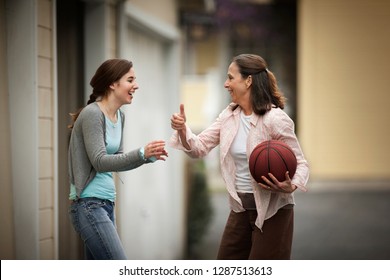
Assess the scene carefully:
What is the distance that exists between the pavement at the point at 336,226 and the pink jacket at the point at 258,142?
10.0 ft

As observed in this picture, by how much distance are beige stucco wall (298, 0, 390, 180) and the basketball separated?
21.0ft

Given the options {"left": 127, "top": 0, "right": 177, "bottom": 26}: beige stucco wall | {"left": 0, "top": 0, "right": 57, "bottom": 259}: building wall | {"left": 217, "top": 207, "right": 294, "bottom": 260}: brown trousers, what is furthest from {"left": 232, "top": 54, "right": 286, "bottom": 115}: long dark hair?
{"left": 127, "top": 0, "right": 177, "bottom": 26}: beige stucco wall

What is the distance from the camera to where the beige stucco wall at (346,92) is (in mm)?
9719

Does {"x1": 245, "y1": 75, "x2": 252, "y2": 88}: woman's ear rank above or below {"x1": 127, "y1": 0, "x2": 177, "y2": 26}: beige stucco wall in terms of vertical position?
below

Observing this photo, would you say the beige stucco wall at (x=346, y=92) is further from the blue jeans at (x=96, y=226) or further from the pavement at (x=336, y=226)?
the blue jeans at (x=96, y=226)

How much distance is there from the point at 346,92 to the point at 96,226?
7.64m

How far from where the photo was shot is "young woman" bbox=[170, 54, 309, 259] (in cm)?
338

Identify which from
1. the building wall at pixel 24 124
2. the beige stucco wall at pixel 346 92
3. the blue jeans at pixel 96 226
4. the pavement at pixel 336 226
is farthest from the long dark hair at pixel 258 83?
the beige stucco wall at pixel 346 92

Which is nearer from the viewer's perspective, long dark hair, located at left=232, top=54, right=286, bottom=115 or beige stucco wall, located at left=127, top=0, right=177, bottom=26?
long dark hair, located at left=232, top=54, right=286, bottom=115

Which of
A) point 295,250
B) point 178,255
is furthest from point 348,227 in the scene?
point 178,255

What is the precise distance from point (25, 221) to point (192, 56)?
38.1ft

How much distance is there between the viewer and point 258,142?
338 centimetres

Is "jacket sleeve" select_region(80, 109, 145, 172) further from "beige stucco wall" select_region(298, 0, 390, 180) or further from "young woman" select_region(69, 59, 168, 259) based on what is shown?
"beige stucco wall" select_region(298, 0, 390, 180)
